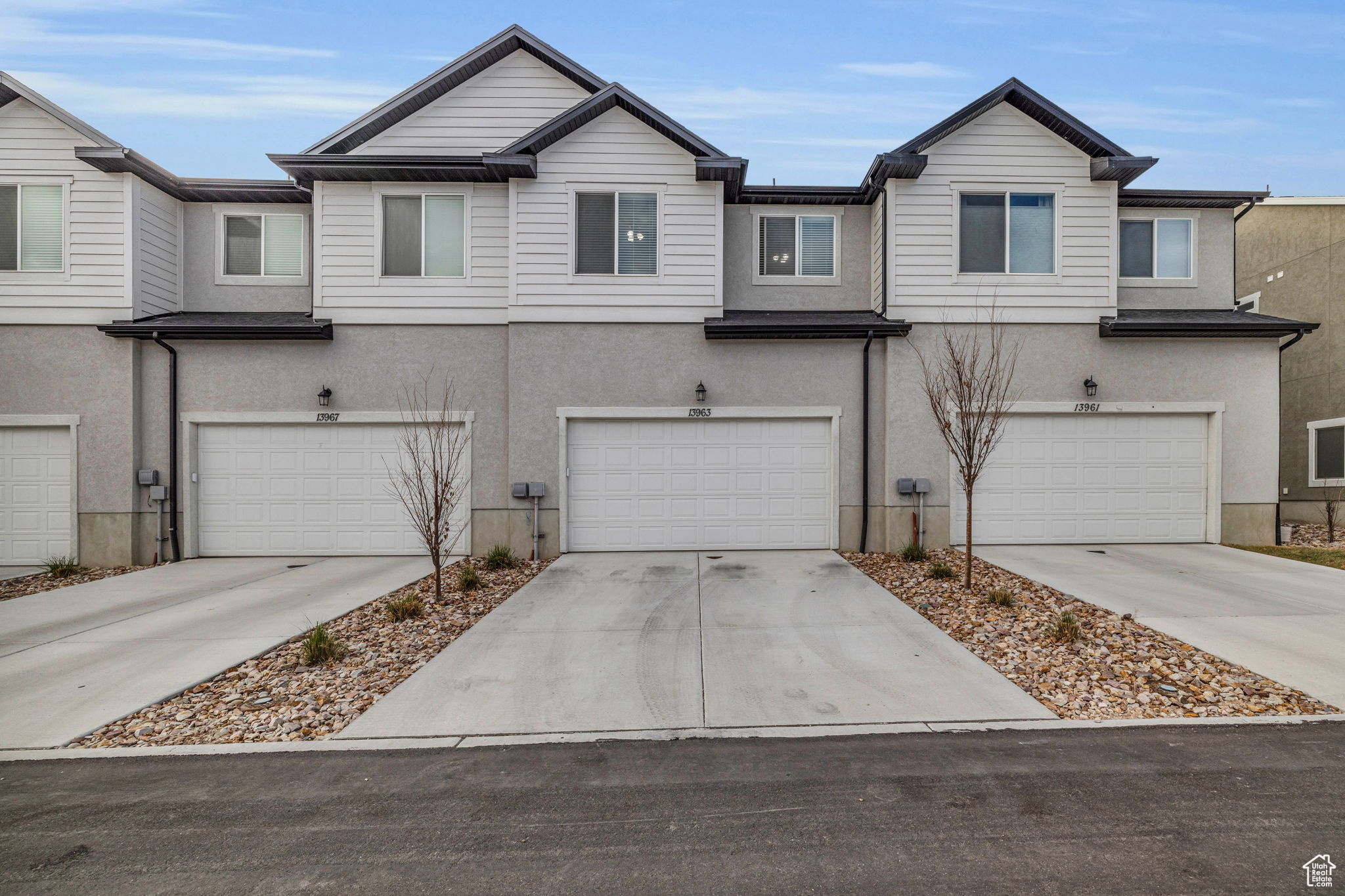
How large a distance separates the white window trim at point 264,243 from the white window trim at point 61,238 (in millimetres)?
1927

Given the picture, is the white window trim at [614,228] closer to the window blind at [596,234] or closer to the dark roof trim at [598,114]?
the window blind at [596,234]

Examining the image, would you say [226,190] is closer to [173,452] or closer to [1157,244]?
[173,452]

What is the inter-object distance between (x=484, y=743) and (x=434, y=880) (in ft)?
4.00

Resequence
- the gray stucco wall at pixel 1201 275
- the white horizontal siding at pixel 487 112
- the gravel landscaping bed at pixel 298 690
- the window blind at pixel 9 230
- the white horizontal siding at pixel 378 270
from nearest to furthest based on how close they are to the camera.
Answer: the gravel landscaping bed at pixel 298 690 → the window blind at pixel 9 230 → the white horizontal siding at pixel 378 270 → the gray stucco wall at pixel 1201 275 → the white horizontal siding at pixel 487 112

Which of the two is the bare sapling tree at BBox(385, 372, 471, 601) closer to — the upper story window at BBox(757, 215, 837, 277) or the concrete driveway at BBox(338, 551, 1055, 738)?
the concrete driveway at BBox(338, 551, 1055, 738)

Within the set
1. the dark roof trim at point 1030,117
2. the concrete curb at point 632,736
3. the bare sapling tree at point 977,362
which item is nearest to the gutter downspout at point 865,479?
the bare sapling tree at point 977,362

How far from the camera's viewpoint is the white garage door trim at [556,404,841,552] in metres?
10.1

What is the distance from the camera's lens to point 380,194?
33.5 ft

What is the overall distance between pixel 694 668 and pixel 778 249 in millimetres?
7963

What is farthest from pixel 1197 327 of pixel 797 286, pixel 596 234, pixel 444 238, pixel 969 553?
pixel 444 238

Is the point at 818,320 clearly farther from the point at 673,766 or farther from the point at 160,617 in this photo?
the point at 160,617

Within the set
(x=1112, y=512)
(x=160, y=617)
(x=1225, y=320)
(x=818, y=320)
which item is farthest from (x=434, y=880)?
(x=1225, y=320)

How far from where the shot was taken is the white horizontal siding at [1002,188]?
33.1ft

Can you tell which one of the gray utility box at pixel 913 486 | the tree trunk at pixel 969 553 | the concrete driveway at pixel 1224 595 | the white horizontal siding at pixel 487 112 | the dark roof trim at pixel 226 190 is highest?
the white horizontal siding at pixel 487 112
